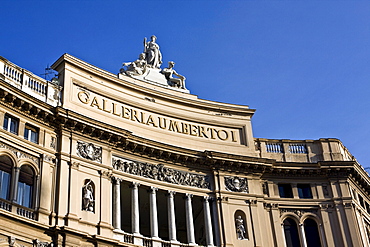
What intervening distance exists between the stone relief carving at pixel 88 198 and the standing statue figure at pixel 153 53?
10558mm

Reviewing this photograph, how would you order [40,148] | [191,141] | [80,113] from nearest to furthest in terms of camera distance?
[40,148], [80,113], [191,141]

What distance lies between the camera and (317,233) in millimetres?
35312

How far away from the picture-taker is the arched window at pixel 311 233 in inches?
1379

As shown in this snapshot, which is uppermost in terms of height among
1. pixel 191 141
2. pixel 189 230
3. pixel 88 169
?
pixel 191 141

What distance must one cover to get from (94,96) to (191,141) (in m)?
6.07

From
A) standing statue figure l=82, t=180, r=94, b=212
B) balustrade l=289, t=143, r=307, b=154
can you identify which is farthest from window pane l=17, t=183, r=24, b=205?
balustrade l=289, t=143, r=307, b=154

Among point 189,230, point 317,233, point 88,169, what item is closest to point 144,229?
point 189,230

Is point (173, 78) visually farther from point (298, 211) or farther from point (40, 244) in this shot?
point (40, 244)

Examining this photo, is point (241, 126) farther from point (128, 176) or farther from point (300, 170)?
point (128, 176)

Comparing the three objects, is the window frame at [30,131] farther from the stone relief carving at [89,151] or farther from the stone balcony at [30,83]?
the stone relief carving at [89,151]

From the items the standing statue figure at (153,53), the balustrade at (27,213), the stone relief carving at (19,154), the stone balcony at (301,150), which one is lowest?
the balustrade at (27,213)

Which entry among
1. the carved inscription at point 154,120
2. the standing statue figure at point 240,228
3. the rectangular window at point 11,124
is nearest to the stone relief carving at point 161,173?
the standing statue figure at point 240,228

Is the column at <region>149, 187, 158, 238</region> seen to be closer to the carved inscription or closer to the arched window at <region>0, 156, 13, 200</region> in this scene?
the carved inscription

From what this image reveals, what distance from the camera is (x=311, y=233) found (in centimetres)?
3531
